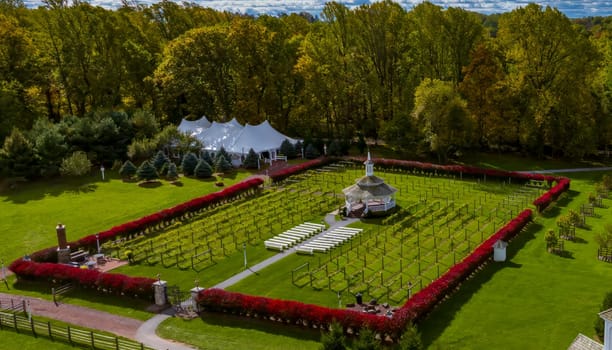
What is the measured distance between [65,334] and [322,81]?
45.9 m

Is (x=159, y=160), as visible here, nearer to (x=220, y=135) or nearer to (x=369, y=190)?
(x=220, y=135)

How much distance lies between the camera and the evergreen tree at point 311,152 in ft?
200

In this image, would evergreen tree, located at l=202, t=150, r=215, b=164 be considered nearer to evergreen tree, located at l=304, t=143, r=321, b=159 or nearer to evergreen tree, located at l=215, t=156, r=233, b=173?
evergreen tree, located at l=215, t=156, r=233, b=173

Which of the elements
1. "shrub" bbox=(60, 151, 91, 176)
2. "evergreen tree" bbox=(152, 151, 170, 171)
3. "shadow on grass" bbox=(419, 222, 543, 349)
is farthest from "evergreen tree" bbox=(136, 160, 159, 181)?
"shadow on grass" bbox=(419, 222, 543, 349)

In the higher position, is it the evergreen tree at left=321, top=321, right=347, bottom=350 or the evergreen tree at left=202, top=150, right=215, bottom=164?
the evergreen tree at left=202, top=150, right=215, bottom=164

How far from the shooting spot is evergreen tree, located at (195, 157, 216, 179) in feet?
176

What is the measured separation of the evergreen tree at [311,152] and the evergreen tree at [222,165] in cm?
916

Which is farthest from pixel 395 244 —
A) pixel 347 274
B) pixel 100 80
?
pixel 100 80

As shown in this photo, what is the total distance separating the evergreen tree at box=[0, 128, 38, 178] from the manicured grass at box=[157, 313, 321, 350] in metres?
31.6

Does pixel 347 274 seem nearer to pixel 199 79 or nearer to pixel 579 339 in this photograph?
pixel 579 339

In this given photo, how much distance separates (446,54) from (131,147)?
3583cm

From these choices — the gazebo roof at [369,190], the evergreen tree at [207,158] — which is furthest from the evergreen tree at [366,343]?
the evergreen tree at [207,158]

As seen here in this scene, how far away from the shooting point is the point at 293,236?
37.9m

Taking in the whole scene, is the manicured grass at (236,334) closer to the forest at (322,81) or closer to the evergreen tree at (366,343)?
the evergreen tree at (366,343)
